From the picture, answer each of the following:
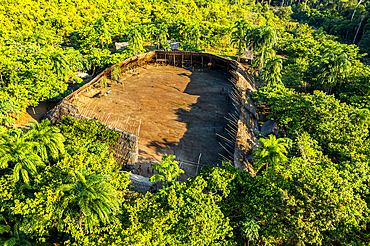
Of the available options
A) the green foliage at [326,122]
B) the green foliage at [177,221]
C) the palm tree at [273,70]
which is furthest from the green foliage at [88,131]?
the palm tree at [273,70]

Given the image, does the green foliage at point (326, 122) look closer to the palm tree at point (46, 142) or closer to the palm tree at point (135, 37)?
the palm tree at point (46, 142)

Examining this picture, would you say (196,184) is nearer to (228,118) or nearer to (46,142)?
(46,142)

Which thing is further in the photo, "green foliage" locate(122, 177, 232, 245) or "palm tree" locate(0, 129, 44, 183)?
"palm tree" locate(0, 129, 44, 183)

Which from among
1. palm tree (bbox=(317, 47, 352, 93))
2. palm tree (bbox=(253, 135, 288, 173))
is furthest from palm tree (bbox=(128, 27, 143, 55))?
palm tree (bbox=(253, 135, 288, 173))

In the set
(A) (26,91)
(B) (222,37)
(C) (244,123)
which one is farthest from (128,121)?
(B) (222,37)

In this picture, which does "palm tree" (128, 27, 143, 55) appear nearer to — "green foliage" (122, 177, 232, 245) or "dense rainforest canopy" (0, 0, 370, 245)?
"dense rainforest canopy" (0, 0, 370, 245)

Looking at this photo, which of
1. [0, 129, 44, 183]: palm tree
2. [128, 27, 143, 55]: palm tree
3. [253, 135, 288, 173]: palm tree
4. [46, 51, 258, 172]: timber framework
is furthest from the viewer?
[128, 27, 143, 55]: palm tree
